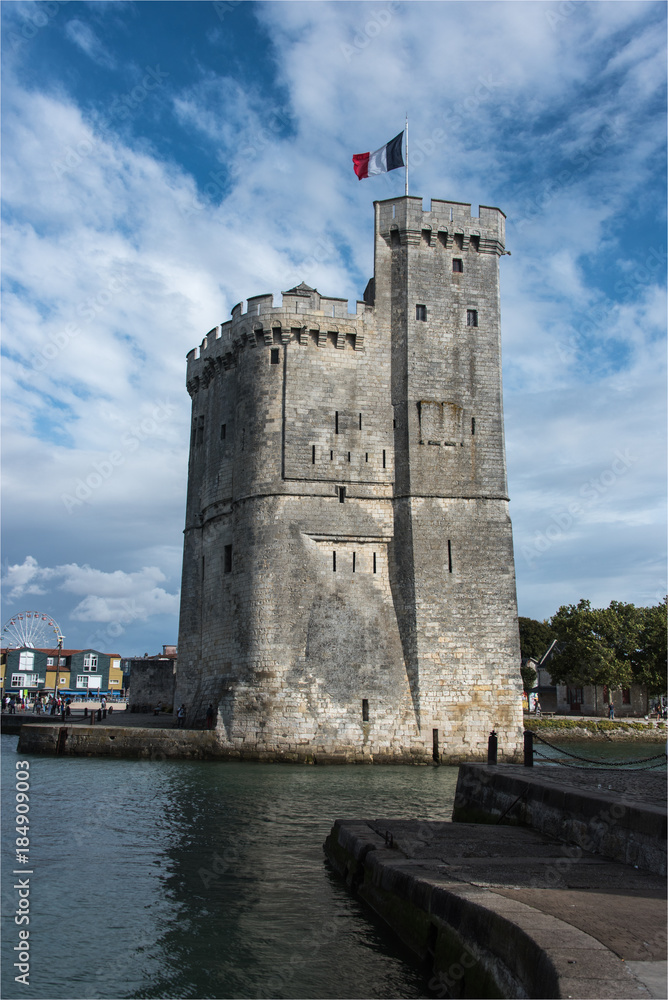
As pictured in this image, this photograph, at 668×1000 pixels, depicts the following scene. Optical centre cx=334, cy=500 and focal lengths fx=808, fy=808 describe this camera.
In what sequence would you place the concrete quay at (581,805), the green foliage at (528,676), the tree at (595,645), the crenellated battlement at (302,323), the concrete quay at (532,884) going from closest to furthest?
1. the concrete quay at (532,884)
2. the concrete quay at (581,805)
3. the crenellated battlement at (302,323)
4. the tree at (595,645)
5. the green foliage at (528,676)

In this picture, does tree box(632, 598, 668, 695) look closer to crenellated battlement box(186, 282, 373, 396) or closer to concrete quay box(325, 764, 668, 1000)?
crenellated battlement box(186, 282, 373, 396)

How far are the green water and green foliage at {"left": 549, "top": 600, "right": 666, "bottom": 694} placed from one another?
30629 mm

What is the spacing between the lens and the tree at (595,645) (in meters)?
Result: 44.3

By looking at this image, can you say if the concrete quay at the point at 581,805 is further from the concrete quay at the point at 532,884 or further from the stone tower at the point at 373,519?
the stone tower at the point at 373,519

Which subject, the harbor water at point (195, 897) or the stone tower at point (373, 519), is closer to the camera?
the harbor water at point (195, 897)

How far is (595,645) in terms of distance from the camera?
4478 cm

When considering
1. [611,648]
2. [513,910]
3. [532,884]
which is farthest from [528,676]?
[513,910]

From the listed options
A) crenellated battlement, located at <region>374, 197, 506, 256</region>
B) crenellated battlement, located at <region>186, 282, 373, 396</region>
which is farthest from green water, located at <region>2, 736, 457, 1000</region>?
crenellated battlement, located at <region>374, 197, 506, 256</region>

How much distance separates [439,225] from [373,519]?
1008 cm

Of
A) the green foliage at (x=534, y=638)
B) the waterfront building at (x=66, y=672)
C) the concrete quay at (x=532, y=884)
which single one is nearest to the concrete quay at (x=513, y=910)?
the concrete quay at (x=532, y=884)

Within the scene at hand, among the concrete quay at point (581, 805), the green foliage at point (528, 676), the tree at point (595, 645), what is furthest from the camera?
the green foliage at point (528, 676)

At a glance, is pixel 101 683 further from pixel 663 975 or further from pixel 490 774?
pixel 663 975

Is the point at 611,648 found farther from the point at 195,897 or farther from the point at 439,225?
the point at 195,897

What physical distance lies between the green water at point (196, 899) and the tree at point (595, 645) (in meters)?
30.6
